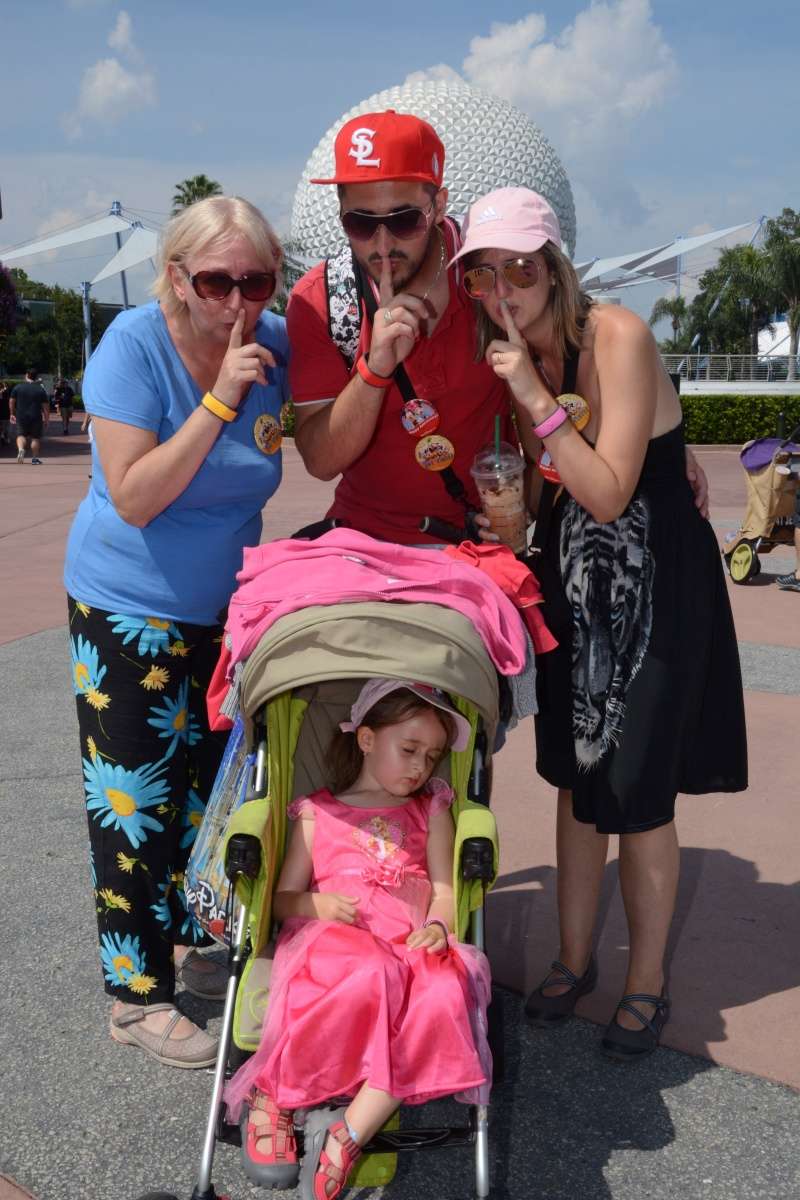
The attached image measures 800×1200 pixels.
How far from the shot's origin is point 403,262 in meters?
3.07

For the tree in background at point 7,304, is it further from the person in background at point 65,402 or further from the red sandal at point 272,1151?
the red sandal at point 272,1151

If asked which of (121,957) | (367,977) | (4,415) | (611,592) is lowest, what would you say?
(121,957)

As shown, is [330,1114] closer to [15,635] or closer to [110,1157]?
[110,1157]

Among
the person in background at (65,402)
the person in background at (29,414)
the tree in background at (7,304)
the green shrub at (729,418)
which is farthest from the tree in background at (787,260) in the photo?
the person in background at (29,414)

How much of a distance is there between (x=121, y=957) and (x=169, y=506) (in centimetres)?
135

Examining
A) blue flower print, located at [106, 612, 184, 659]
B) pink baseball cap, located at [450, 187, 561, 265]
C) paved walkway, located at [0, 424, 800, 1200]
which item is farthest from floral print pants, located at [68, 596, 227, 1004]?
pink baseball cap, located at [450, 187, 561, 265]

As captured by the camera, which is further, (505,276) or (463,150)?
(463,150)

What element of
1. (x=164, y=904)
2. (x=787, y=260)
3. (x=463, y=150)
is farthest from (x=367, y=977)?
(x=787, y=260)

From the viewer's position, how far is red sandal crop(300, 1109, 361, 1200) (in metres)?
2.36

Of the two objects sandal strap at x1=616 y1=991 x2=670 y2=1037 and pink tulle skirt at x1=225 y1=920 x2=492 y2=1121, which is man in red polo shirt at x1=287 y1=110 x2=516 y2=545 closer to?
pink tulle skirt at x1=225 y1=920 x2=492 y2=1121

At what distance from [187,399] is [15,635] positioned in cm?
600

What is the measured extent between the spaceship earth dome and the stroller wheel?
110 ft

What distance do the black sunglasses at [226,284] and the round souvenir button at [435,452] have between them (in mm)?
593

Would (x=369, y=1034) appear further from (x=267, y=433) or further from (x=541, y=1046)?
(x=267, y=433)
